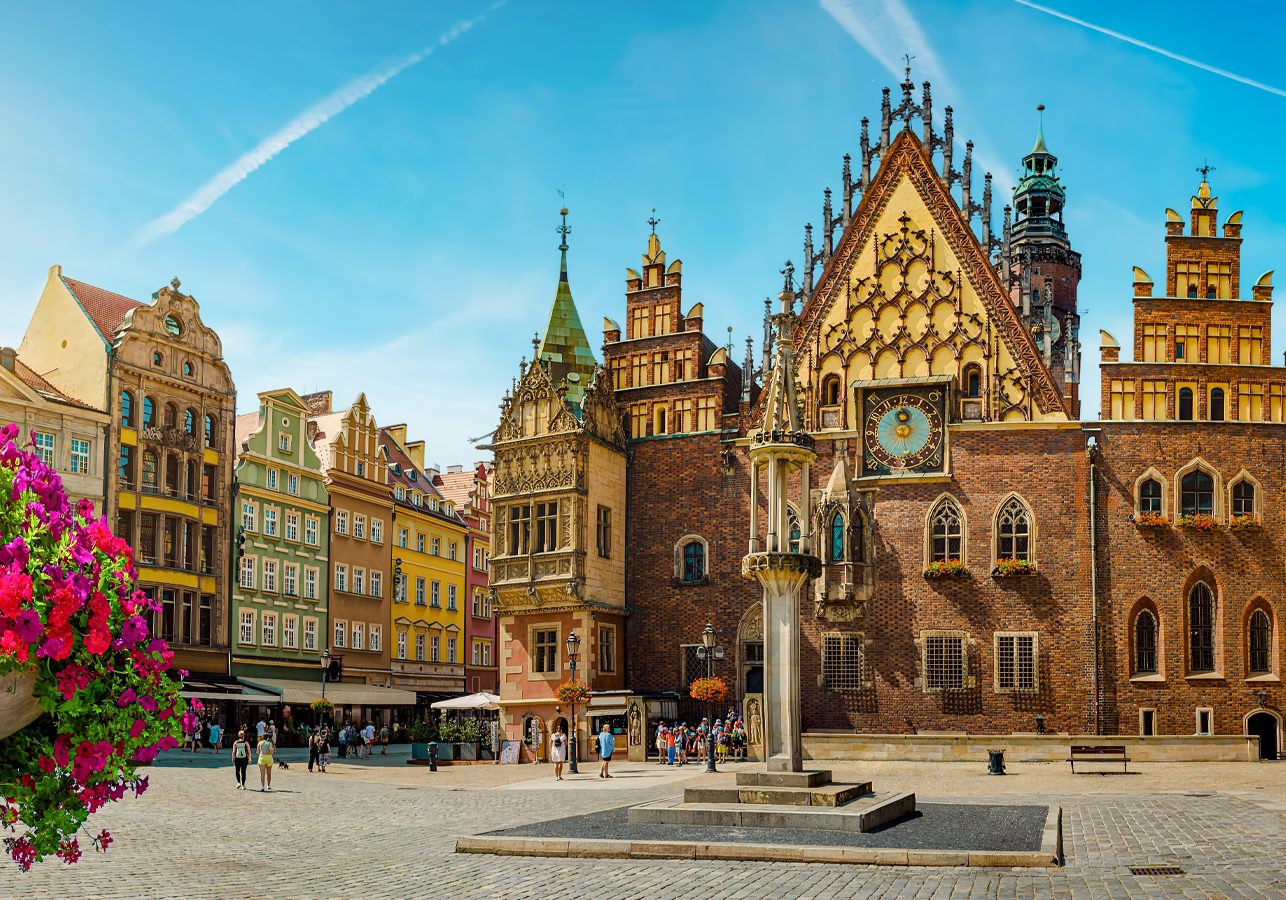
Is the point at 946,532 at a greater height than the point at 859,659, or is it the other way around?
the point at 946,532

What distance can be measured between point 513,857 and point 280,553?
44.3 meters

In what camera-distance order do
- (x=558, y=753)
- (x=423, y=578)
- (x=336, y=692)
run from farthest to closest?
(x=423, y=578) → (x=336, y=692) → (x=558, y=753)

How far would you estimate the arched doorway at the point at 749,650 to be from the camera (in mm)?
48875

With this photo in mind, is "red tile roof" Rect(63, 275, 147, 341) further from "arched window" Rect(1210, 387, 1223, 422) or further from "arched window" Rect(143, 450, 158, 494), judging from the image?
"arched window" Rect(1210, 387, 1223, 422)

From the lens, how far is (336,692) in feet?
201

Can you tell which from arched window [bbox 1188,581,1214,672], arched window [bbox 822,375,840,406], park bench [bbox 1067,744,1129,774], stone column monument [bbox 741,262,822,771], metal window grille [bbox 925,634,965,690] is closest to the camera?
stone column monument [bbox 741,262,822,771]

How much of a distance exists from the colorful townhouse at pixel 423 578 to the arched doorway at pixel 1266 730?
3994 cm

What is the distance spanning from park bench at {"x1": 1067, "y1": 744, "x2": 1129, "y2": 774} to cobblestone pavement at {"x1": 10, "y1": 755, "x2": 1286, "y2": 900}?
4529 mm

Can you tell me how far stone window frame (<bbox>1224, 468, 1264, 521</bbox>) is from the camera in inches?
1800

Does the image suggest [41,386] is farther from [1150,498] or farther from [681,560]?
[1150,498]

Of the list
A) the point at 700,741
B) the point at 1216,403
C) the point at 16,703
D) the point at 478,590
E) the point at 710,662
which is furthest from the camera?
the point at 478,590

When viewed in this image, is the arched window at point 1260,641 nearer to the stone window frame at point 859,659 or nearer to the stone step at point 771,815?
the stone window frame at point 859,659

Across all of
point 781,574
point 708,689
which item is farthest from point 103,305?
point 781,574

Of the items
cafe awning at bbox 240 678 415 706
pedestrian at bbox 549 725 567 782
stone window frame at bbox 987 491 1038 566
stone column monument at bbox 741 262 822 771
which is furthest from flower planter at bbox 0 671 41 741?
cafe awning at bbox 240 678 415 706
